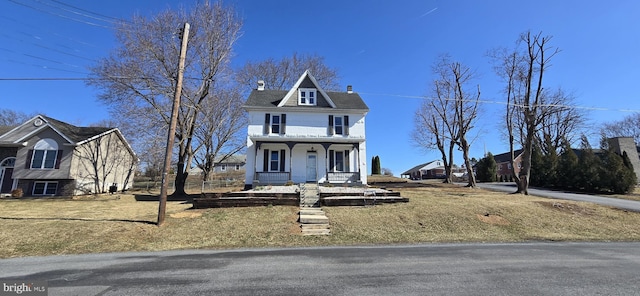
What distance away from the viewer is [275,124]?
68.4ft

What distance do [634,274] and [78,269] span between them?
38.5 feet

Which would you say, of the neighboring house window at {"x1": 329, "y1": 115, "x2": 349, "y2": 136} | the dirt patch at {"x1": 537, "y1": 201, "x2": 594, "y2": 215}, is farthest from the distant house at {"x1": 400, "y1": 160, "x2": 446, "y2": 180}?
the dirt patch at {"x1": 537, "y1": 201, "x2": 594, "y2": 215}

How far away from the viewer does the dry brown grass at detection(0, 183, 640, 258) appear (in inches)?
337

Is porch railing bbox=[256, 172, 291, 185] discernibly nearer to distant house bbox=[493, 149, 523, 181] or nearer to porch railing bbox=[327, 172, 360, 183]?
porch railing bbox=[327, 172, 360, 183]

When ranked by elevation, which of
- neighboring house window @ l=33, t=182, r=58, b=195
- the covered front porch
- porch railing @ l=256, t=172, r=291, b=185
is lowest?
neighboring house window @ l=33, t=182, r=58, b=195

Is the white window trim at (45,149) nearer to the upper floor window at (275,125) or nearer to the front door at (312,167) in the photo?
the upper floor window at (275,125)

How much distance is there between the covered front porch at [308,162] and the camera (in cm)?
1983

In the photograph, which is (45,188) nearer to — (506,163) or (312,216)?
(312,216)

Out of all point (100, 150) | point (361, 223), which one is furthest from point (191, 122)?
point (361, 223)

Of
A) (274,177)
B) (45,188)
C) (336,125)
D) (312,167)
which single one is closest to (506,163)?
(336,125)

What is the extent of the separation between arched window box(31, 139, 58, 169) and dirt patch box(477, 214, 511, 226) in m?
29.8

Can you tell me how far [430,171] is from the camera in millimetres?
75938

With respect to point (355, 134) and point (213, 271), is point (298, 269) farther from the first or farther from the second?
point (355, 134)

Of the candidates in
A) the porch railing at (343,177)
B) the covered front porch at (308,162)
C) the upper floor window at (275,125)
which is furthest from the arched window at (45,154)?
the porch railing at (343,177)
